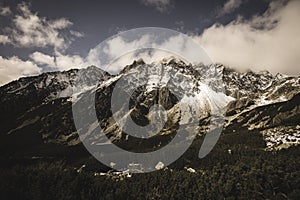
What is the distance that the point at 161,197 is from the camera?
14688 centimetres

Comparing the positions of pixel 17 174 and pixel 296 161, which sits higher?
pixel 296 161

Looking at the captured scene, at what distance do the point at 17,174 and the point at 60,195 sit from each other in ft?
112

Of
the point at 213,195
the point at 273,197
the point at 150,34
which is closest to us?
the point at 150,34

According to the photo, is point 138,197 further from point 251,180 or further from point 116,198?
point 251,180

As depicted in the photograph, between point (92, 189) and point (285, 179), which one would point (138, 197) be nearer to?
point (92, 189)

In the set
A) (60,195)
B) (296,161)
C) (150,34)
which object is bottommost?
(60,195)

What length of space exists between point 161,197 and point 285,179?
60992mm

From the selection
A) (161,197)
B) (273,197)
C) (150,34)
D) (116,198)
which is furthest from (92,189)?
(150,34)

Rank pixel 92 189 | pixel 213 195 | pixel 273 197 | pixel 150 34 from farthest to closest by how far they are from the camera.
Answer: pixel 92 189 → pixel 213 195 → pixel 273 197 → pixel 150 34

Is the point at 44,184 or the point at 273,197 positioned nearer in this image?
the point at 273,197

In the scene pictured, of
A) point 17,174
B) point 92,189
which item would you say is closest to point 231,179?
point 92,189

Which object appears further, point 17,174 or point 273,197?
point 17,174

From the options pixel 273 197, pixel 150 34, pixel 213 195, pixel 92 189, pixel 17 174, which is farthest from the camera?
pixel 17 174

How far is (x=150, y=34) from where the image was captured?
281ft
